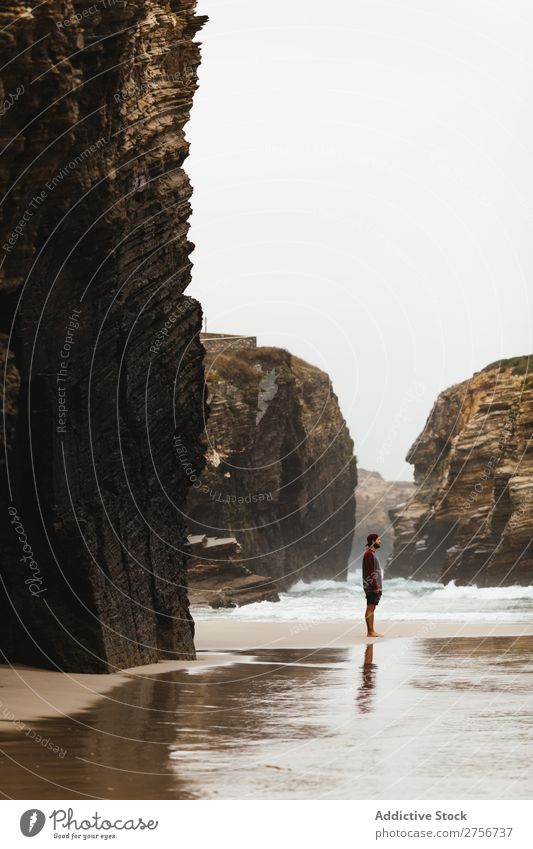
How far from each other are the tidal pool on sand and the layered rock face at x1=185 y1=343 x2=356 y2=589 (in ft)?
194

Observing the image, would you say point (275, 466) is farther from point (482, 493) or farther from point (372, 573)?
point (372, 573)

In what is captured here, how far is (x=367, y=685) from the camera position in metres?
14.0

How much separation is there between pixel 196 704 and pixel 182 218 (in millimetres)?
8702

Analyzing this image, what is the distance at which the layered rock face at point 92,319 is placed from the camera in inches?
524

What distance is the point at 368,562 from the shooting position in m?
20.6

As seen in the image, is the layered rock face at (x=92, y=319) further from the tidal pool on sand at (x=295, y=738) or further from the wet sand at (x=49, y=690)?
the tidal pool on sand at (x=295, y=738)

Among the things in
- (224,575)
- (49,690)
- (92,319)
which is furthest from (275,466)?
(49,690)

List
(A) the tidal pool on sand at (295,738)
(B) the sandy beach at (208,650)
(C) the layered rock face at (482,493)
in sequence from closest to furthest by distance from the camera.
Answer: (A) the tidal pool on sand at (295,738) < (B) the sandy beach at (208,650) < (C) the layered rock face at (482,493)

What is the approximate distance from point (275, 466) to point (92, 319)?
84302 mm

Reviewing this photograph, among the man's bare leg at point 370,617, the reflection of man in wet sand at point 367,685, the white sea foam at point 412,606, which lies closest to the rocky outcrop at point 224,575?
the white sea foam at point 412,606

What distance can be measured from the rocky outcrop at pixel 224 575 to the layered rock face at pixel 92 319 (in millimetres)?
36050

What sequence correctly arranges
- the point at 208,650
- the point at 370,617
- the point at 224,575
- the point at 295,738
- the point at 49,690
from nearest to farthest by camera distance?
the point at 295,738 → the point at 49,690 → the point at 208,650 → the point at 370,617 → the point at 224,575

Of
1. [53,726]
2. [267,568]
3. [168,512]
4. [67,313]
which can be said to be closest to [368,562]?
[168,512]
